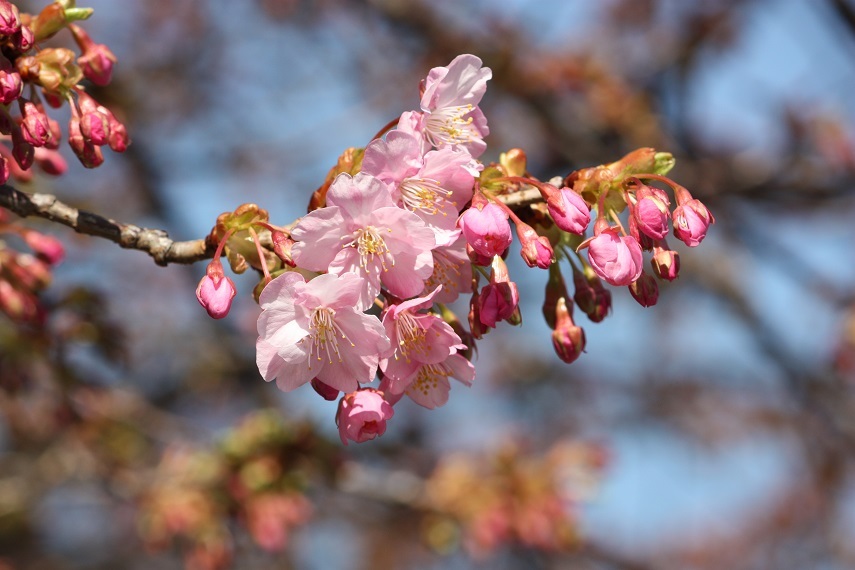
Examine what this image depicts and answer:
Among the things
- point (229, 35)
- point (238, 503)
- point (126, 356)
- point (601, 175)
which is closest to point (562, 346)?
point (601, 175)

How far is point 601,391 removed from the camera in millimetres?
9289

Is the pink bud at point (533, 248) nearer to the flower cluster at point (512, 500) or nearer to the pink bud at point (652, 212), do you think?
the pink bud at point (652, 212)

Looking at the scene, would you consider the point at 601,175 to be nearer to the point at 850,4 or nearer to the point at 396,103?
the point at 850,4

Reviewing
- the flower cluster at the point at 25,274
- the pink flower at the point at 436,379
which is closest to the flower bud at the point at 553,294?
the pink flower at the point at 436,379

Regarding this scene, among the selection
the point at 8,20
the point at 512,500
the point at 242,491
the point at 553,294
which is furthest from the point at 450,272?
the point at 512,500

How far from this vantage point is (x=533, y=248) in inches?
61.7

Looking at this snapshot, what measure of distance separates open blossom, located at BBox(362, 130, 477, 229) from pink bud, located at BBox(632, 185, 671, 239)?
33 centimetres

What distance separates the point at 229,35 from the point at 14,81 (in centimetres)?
714

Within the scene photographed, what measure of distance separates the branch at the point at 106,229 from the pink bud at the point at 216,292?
0.14 metres

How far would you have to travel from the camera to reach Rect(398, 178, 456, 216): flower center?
1.58 meters

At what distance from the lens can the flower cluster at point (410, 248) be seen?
4.87 feet

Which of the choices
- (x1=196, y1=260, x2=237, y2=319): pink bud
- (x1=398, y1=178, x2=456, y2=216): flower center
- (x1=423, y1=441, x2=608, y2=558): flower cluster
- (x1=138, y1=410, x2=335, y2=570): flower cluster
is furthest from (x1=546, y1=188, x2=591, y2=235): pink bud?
(x1=423, y1=441, x2=608, y2=558): flower cluster

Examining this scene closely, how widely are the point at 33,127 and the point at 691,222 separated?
134 centimetres

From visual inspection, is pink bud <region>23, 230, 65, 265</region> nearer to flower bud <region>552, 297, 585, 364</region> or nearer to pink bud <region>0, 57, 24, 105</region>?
pink bud <region>0, 57, 24, 105</region>
